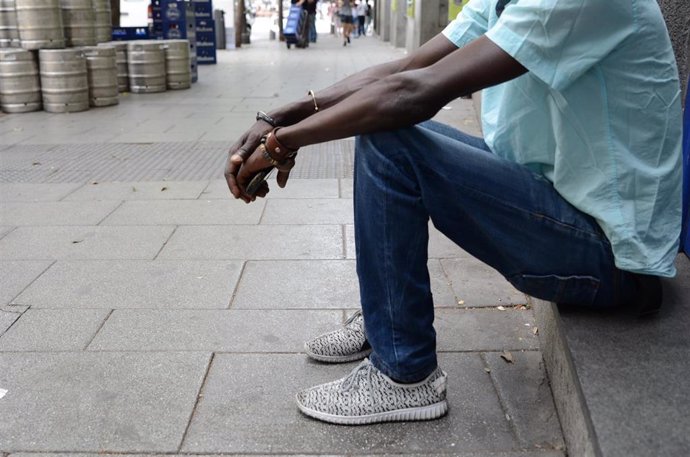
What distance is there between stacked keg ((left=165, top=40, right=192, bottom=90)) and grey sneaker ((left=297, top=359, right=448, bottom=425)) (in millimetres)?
8902

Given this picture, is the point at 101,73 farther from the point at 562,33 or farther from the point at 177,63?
the point at 562,33

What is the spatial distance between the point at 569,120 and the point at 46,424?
5.71 feet

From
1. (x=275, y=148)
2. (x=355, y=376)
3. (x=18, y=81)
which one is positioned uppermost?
(x=275, y=148)

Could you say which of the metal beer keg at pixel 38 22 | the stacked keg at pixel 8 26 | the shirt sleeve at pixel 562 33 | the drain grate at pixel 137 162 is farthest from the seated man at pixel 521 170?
the stacked keg at pixel 8 26

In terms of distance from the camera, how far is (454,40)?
233 cm

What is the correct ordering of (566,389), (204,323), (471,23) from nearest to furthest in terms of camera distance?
(566,389) → (471,23) → (204,323)

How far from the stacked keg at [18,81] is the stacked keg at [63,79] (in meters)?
0.10

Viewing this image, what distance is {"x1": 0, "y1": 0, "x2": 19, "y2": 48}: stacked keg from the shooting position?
8.19 meters

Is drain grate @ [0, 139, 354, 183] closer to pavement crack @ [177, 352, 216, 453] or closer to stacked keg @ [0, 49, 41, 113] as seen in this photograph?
stacked keg @ [0, 49, 41, 113]

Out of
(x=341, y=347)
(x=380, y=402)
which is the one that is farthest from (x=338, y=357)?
(x=380, y=402)

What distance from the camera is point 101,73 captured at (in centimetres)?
864

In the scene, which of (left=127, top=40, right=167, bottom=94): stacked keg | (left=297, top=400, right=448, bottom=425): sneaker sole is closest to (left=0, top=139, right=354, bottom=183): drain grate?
(left=297, top=400, right=448, bottom=425): sneaker sole

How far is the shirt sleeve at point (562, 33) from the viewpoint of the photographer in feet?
5.28

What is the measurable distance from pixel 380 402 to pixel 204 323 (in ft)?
3.20
